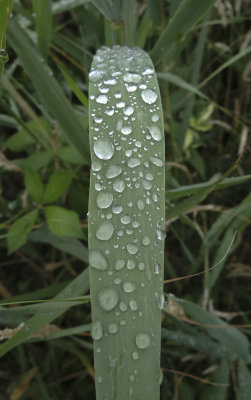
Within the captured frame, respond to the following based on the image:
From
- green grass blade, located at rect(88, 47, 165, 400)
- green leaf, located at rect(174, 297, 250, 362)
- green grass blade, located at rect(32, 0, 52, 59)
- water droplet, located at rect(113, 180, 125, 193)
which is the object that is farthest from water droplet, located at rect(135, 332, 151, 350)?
green grass blade, located at rect(32, 0, 52, 59)

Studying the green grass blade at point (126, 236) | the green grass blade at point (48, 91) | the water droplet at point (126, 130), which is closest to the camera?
the green grass blade at point (126, 236)

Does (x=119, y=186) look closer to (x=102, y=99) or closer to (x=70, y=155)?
(x=102, y=99)

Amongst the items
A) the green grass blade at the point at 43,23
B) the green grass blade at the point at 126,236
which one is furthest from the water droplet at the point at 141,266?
the green grass blade at the point at 43,23

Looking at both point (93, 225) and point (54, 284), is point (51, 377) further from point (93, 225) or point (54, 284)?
point (93, 225)

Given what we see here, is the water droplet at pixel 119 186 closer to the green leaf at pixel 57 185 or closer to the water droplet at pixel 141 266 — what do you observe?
the water droplet at pixel 141 266

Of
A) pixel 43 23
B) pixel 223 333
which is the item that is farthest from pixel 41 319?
pixel 43 23

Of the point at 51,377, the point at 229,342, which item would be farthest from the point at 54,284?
the point at 229,342
